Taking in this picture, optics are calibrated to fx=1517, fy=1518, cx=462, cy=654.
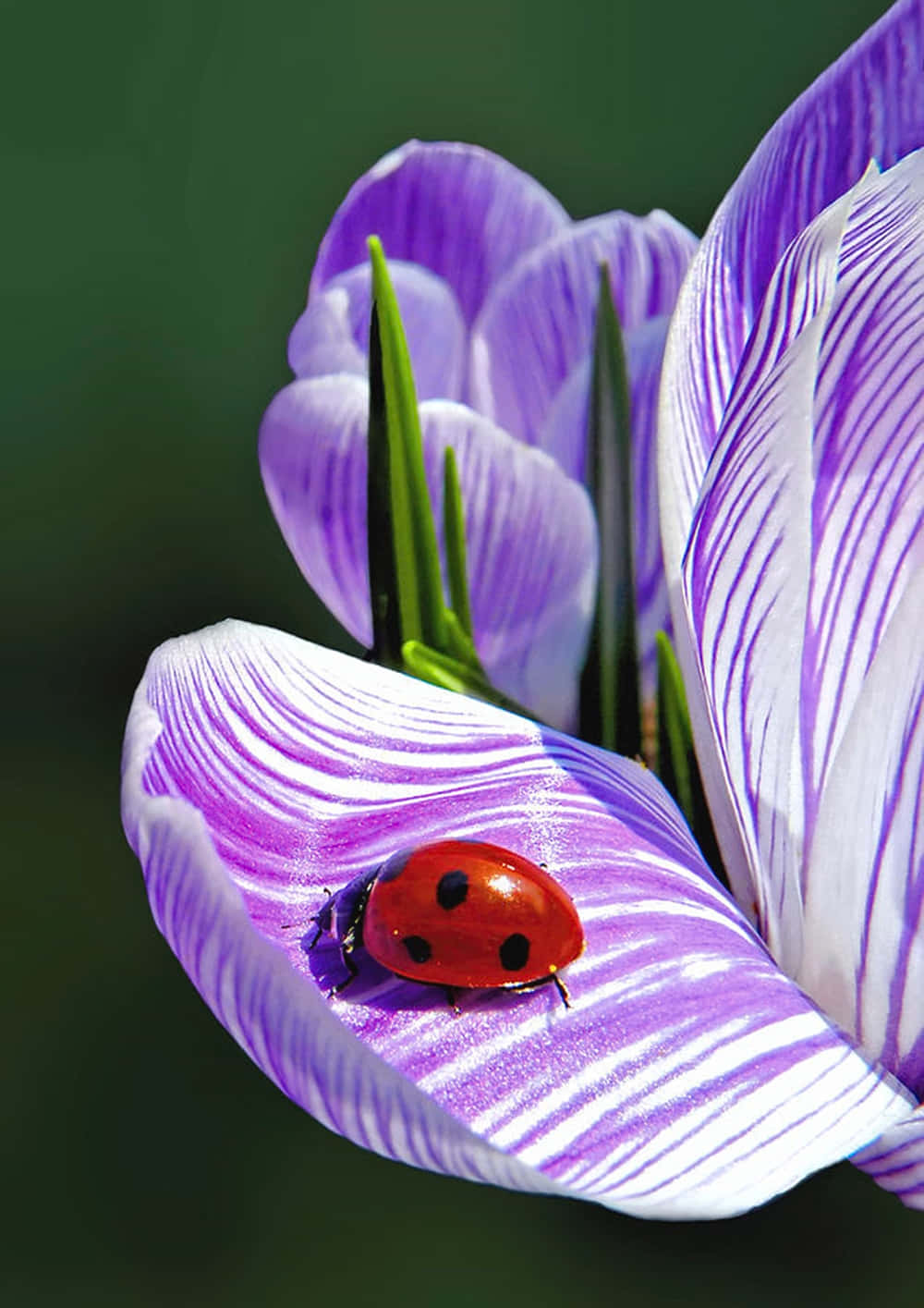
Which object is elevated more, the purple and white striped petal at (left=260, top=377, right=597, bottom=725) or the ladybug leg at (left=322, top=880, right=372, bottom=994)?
→ the purple and white striped petal at (left=260, top=377, right=597, bottom=725)

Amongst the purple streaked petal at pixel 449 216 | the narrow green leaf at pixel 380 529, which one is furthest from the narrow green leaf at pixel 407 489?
the purple streaked petal at pixel 449 216

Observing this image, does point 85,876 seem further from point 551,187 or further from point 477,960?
point 477,960

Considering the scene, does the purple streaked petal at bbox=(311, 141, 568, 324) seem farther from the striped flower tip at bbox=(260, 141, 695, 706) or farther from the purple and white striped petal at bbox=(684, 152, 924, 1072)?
the purple and white striped petal at bbox=(684, 152, 924, 1072)

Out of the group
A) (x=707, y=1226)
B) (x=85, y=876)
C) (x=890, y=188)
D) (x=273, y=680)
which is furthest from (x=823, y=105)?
(x=85, y=876)

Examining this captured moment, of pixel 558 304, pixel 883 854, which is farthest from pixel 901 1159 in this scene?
pixel 558 304

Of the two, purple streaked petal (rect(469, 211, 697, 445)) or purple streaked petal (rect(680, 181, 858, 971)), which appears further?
purple streaked petal (rect(469, 211, 697, 445))

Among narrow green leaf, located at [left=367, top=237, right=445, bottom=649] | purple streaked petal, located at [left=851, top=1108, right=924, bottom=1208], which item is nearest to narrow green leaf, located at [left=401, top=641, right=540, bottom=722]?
narrow green leaf, located at [left=367, top=237, right=445, bottom=649]
